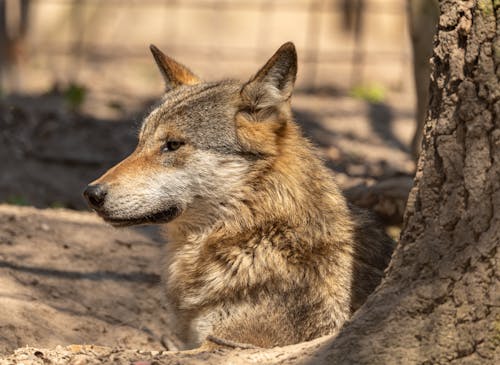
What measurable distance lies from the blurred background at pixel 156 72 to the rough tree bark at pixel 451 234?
5377 millimetres

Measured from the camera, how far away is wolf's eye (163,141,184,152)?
17.1 ft

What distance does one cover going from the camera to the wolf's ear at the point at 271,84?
4.92m

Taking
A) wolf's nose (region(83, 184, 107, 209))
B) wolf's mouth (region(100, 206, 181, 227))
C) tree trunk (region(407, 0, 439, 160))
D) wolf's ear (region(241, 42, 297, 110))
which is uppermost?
tree trunk (region(407, 0, 439, 160))

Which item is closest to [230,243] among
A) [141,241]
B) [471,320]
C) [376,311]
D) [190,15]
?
[376,311]

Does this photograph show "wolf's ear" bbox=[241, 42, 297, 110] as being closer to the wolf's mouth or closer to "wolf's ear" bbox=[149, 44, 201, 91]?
the wolf's mouth

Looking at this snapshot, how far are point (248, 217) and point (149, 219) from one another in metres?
0.58

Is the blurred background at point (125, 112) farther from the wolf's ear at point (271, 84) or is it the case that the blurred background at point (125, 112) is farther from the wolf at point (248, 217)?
the wolf's ear at point (271, 84)

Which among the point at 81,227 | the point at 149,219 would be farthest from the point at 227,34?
the point at 149,219

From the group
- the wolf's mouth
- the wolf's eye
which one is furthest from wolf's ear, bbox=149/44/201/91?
the wolf's mouth

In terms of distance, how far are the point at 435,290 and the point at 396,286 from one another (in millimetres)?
216

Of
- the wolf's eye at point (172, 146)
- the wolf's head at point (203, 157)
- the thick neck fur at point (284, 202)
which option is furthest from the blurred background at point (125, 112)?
the wolf's eye at point (172, 146)

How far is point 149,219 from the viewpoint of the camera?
5047mm

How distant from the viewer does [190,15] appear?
14969 mm

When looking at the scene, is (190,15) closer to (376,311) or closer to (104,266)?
(104,266)
